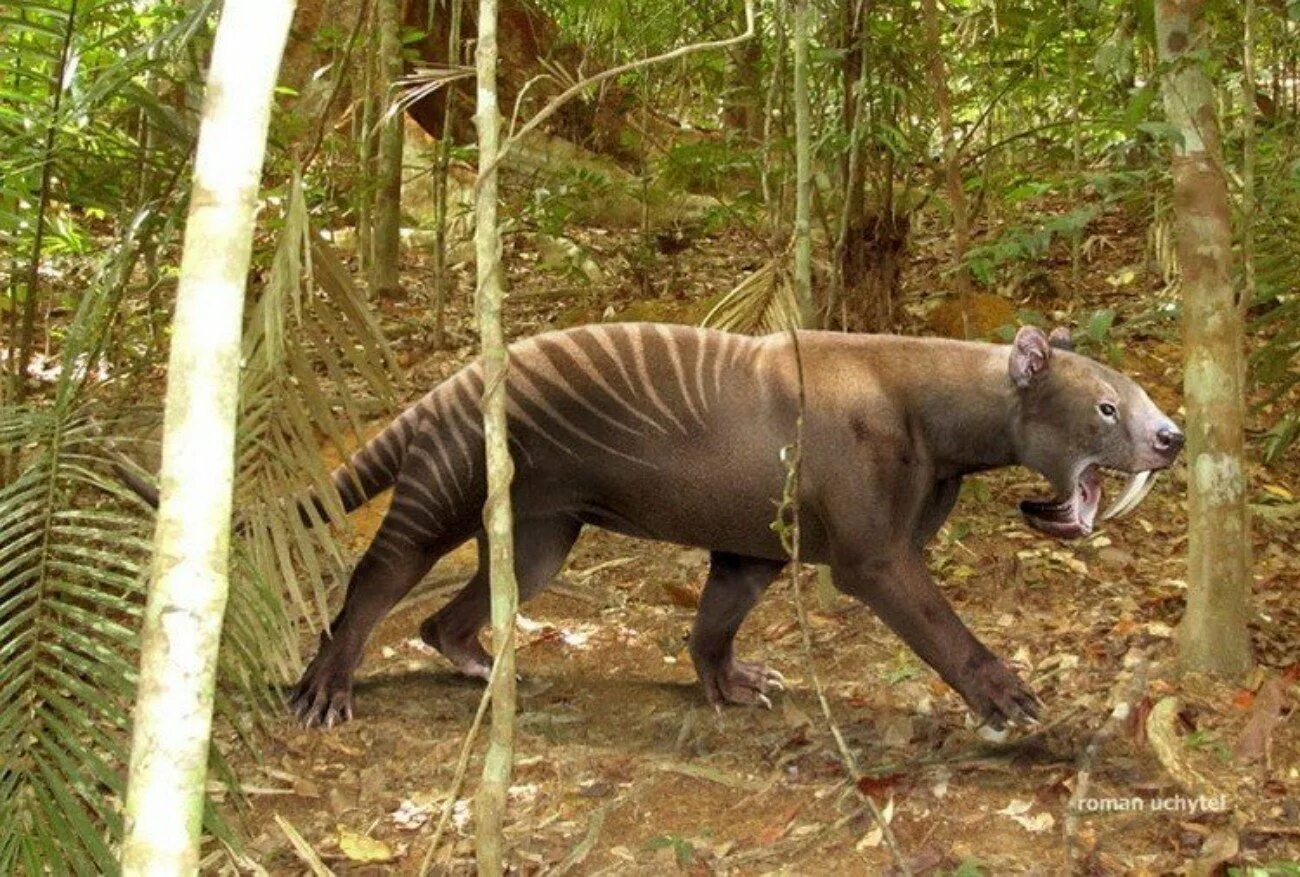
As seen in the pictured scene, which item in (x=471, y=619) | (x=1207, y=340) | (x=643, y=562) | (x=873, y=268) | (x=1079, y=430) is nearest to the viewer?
(x=1207, y=340)

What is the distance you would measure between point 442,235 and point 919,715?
14.0 ft

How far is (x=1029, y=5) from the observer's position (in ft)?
29.1

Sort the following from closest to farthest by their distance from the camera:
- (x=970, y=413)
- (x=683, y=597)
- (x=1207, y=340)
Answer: (x=1207, y=340) < (x=970, y=413) < (x=683, y=597)

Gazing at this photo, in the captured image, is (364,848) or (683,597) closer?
(364,848)

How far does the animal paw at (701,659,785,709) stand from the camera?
16.8ft

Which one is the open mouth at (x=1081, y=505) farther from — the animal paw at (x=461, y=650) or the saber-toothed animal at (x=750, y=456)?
the animal paw at (x=461, y=650)

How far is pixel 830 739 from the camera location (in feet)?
15.7

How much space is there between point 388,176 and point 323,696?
13.8 ft

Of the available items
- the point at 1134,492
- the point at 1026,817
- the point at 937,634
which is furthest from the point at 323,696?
the point at 1134,492

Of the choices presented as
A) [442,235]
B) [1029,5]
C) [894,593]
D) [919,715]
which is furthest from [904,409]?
[1029,5]

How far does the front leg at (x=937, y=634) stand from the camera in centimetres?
443

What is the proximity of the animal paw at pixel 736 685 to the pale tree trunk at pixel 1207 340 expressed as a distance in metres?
1.44

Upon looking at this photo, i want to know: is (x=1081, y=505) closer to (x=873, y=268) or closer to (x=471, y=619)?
(x=471, y=619)

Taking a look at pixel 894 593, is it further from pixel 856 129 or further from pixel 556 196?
pixel 556 196
